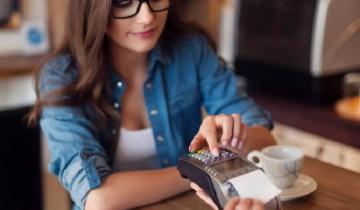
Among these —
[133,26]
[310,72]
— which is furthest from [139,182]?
[310,72]

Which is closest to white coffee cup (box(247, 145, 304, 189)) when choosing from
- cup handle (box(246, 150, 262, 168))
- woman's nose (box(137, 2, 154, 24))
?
cup handle (box(246, 150, 262, 168))

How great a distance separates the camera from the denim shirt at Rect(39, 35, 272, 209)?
1161 mm

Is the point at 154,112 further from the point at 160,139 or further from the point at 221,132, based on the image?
the point at 221,132

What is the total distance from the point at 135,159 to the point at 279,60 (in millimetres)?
963

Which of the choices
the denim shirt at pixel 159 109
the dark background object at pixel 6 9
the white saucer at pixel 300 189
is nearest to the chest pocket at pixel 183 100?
the denim shirt at pixel 159 109

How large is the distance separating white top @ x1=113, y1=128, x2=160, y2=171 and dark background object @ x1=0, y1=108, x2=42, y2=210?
2.39ft

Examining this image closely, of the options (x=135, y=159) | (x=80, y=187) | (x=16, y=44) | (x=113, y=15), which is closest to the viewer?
(x=80, y=187)

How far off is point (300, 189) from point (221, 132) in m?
0.19

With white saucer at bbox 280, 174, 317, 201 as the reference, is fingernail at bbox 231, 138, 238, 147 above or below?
above

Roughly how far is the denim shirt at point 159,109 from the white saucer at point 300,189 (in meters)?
0.26

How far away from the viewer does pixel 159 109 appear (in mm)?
1411

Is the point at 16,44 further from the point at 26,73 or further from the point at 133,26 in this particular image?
the point at 133,26

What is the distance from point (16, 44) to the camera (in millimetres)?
2469

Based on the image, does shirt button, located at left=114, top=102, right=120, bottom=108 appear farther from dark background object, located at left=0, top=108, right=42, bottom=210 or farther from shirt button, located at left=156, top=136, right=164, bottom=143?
dark background object, located at left=0, top=108, right=42, bottom=210
